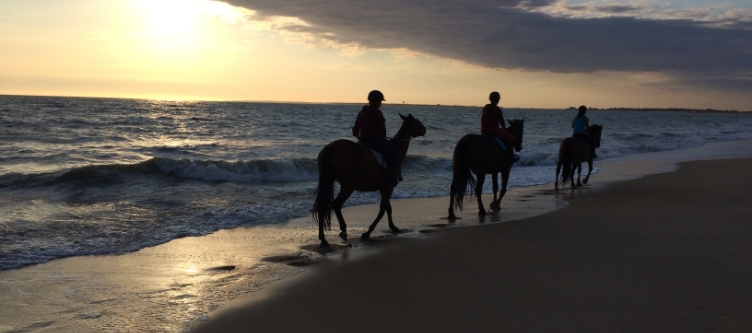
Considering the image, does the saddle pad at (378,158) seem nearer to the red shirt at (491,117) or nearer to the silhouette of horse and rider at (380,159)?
the silhouette of horse and rider at (380,159)

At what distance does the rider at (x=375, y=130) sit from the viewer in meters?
8.38

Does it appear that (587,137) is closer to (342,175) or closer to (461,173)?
(461,173)

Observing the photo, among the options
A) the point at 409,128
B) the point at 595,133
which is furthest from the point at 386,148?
the point at 595,133

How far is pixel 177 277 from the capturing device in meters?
5.91

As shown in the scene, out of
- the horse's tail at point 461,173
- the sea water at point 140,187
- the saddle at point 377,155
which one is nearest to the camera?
the sea water at point 140,187

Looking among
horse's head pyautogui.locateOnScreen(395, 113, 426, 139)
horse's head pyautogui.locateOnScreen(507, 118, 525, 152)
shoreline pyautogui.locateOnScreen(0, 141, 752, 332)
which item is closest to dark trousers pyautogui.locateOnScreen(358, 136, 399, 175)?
horse's head pyautogui.locateOnScreen(395, 113, 426, 139)

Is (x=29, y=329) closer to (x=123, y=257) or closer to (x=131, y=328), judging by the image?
(x=131, y=328)

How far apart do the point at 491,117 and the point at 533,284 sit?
20.0 feet

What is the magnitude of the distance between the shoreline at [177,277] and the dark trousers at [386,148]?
1061 millimetres

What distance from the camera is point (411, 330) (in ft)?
13.9

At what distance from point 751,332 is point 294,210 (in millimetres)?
7956

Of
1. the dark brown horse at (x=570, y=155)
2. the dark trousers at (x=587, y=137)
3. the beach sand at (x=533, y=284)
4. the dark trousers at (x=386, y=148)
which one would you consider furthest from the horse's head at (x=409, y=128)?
the dark trousers at (x=587, y=137)

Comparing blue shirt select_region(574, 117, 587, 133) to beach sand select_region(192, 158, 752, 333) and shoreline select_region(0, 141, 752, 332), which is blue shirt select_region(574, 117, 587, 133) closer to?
beach sand select_region(192, 158, 752, 333)

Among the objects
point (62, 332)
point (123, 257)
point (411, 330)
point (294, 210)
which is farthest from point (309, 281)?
point (294, 210)
